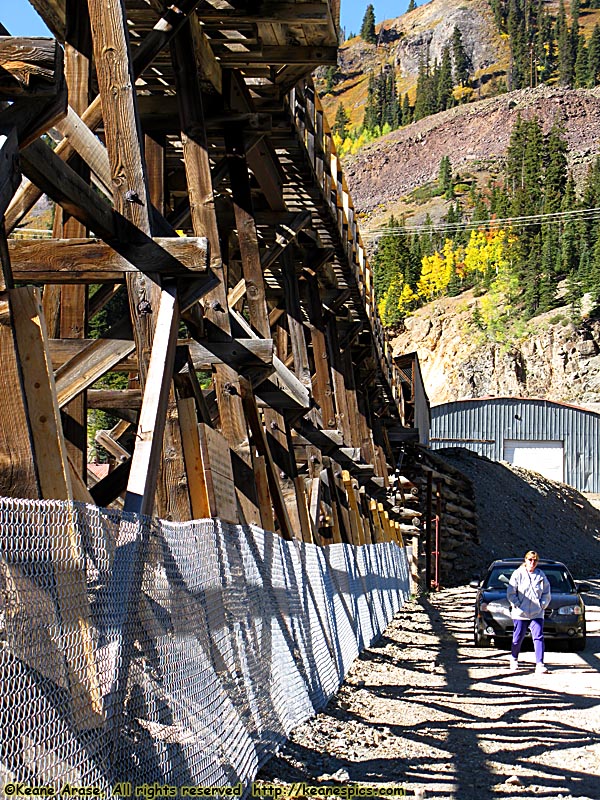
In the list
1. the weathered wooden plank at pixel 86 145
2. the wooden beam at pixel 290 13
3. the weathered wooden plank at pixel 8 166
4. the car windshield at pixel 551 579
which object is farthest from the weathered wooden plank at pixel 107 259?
the car windshield at pixel 551 579

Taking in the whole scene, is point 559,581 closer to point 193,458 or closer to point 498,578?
point 498,578

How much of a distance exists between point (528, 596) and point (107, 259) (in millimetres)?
9037

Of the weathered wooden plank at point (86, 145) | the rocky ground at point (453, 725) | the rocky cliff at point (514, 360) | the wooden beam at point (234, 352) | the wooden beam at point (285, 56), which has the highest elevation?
the rocky cliff at point (514, 360)

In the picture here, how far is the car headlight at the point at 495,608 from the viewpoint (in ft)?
55.3

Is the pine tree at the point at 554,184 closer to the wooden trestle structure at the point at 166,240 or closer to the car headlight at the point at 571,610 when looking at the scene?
the car headlight at the point at 571,610

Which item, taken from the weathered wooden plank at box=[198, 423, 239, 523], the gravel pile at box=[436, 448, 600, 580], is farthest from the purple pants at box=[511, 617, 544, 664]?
the gravel pile at box=[436, 448, 600, 580]

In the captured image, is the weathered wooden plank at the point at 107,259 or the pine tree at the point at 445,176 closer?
the weathered wooden plank at the point at 107,259

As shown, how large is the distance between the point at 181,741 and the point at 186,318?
3551mm

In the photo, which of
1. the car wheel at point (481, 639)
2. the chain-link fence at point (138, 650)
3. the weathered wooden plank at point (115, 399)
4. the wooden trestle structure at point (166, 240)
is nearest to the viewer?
the chain-link fence at point (138, 650)

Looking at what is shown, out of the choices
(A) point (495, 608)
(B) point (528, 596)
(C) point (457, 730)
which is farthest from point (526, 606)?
(C) point (457, 730)

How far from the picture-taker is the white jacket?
1405cm

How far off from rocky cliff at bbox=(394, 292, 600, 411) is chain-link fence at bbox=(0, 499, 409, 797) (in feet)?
233

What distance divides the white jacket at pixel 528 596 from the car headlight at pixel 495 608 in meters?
2.54

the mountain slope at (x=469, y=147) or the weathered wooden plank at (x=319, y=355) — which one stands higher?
the mountain slope at (x=469, y=147)
